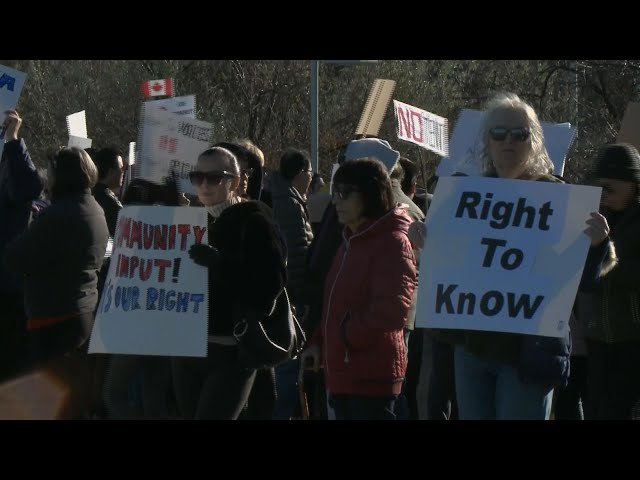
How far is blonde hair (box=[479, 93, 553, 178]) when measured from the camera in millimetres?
4789

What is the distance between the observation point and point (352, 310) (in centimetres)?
522

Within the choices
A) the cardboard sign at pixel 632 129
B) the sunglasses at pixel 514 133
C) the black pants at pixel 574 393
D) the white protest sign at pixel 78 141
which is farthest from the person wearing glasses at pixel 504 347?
the white protest sign at pixel 78 141

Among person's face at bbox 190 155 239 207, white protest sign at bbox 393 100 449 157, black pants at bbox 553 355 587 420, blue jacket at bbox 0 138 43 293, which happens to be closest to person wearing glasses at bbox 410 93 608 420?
person's face at bbox 190 155 239 207

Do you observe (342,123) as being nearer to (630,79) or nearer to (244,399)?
(630,79)

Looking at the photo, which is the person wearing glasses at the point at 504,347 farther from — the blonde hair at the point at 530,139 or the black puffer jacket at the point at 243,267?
the black puffer jacket at the point at 243,267

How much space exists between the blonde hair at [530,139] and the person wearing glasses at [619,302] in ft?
2.99

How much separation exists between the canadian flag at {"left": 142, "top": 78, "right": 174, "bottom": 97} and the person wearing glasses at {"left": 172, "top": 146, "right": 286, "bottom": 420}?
18.2 feet

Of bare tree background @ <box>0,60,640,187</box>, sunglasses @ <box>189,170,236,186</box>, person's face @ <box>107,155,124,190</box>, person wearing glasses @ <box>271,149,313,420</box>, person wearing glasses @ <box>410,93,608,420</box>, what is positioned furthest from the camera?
bare tree background @ <box>0,60,640,187</box>

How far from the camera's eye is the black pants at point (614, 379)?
18.7 ft

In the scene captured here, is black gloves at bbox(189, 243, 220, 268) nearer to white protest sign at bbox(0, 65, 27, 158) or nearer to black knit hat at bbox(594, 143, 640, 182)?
black knit hat at bbox(594, 143, 640, 182)

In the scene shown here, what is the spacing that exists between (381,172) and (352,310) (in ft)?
2.08

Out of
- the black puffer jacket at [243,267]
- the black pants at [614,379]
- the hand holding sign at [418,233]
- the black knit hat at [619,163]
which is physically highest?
the black knit hat at [619,163]

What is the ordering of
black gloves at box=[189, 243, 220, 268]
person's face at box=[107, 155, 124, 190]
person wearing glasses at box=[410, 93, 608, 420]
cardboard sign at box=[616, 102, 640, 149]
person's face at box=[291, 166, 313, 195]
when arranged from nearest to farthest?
person wearing glasses at box=[410, 93, 608, 420] → black gloves at box=[189, 243, 220, 268] → cardboard sign at box=[616, 102, 640, 149] → person's face at box=[107, 155, 124, 190] → person's face at box=[291, 166, 313, 195]

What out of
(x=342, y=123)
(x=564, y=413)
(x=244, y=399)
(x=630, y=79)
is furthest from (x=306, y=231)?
(x=342, y=123)
